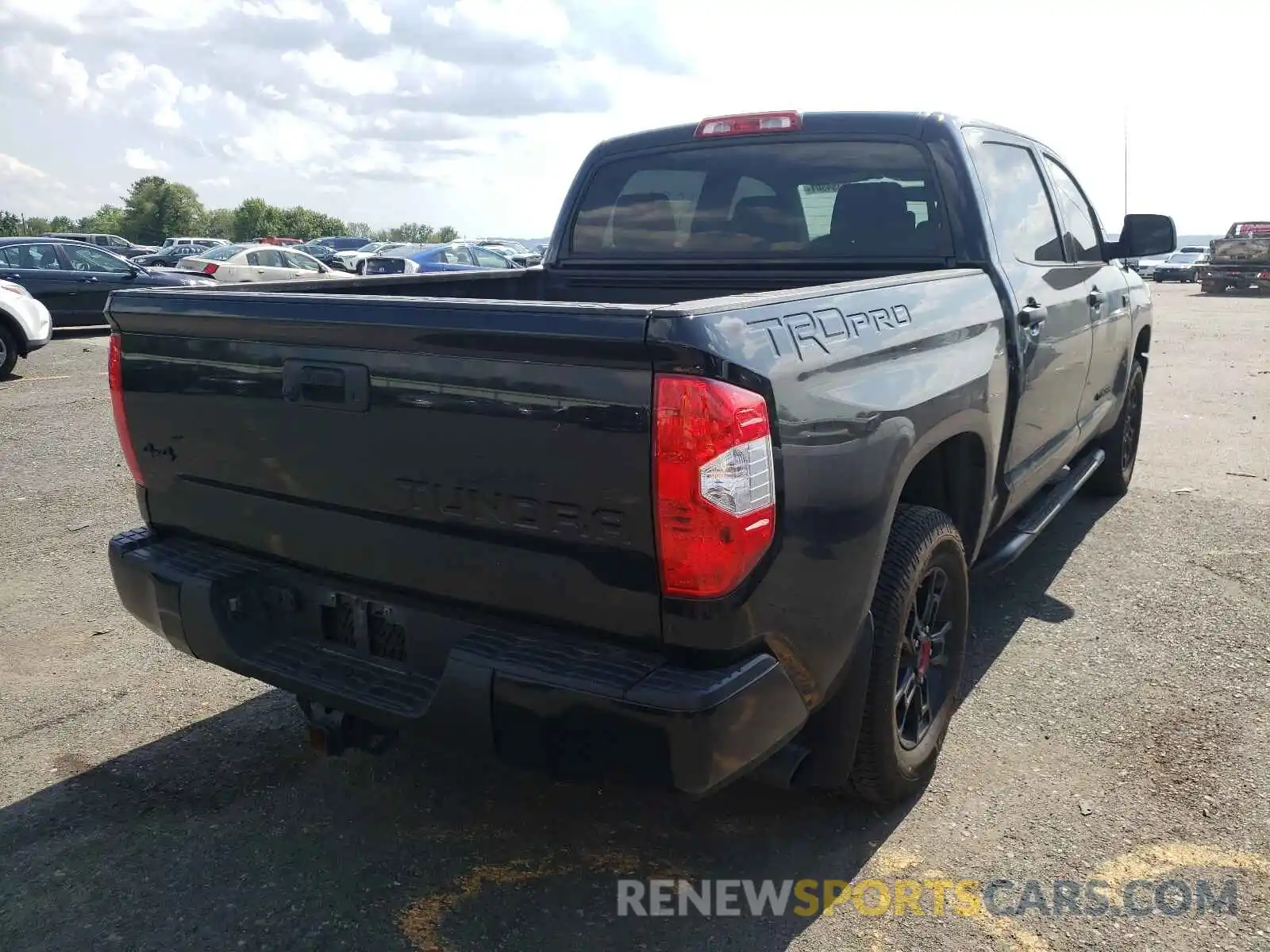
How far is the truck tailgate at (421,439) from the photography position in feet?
7.14

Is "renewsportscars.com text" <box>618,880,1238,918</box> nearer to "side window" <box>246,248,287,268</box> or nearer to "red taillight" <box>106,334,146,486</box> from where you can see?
"red taillight" <box>106,334,146,486</box>

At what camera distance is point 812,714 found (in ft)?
8.63

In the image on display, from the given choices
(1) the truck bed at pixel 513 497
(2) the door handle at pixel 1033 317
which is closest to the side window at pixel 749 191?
(2) the door handle at pixel 1033 317

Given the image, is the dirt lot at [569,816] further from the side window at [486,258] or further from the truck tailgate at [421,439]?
the side window at [486,258]

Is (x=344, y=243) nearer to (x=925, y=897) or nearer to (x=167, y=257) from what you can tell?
(x=167, y=257)

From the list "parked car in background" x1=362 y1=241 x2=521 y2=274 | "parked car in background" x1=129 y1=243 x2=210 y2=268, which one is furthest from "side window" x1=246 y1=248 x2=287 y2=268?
"parked car in background" x1=129 y1=243 x2=210 y2=268

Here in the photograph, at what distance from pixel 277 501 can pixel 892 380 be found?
5.33 ft

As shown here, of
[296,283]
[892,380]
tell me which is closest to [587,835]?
[892,380]

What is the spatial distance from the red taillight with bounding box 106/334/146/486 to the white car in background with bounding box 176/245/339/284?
14.8m

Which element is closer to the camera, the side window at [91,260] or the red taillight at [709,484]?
the red taillight at [709,484]

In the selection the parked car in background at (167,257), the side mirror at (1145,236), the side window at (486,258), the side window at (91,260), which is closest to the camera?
the side mirror at (1145,236)

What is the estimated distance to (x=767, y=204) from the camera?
4129 millimetres

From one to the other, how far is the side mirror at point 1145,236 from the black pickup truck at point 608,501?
2098 millimetres

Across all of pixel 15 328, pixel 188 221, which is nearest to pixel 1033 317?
pixel 15 328
